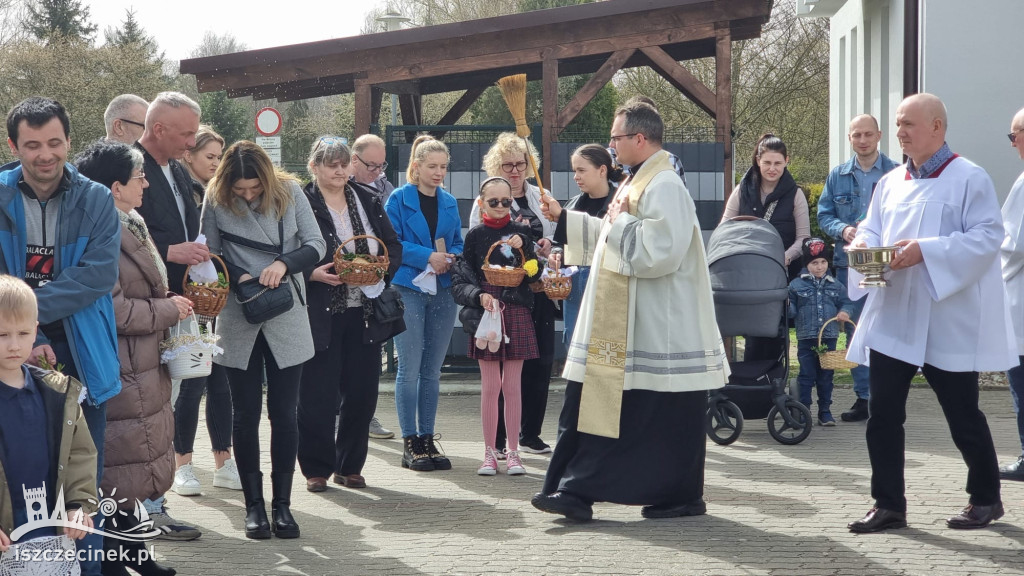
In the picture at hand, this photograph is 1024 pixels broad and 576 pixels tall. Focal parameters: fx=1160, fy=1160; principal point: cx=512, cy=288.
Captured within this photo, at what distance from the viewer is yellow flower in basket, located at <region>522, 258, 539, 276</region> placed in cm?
729

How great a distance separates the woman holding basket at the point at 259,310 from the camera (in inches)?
226

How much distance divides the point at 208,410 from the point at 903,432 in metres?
4.01

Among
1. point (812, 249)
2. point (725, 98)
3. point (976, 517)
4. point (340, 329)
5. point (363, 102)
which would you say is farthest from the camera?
point (363, 102)

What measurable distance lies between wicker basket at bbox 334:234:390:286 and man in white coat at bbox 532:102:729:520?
4.54ft

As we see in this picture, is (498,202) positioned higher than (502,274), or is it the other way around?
(498,202)

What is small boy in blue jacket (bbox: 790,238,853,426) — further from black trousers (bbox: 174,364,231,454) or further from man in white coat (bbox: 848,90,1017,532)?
black trousers (bbox: 174,364,231,454)

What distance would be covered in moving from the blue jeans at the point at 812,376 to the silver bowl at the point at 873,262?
355 cm

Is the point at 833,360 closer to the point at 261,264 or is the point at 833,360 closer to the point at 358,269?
the point at 358,269

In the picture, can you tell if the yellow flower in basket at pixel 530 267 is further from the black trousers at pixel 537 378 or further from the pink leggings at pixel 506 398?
the pink leggings at pixel 506 398

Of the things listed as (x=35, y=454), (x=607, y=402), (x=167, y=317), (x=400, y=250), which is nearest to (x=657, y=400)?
(x=607, y=402)

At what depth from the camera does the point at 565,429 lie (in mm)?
6090

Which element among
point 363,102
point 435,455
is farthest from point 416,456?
point 363,102

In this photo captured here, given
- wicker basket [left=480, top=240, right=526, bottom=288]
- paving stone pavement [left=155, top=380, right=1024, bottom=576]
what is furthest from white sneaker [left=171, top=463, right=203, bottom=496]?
wicker basket [left=480, top=240, right=526, bottom=288]

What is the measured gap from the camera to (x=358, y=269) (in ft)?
21.9
